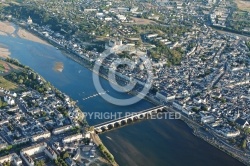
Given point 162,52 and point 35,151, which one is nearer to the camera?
point 35,151

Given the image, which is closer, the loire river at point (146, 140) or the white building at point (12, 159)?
the white building at point (12, 159)

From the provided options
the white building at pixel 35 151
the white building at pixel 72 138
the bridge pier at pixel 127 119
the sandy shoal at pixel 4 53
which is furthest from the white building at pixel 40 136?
the sandy shoal at pixel 4 53

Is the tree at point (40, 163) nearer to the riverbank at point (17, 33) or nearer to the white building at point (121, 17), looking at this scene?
the riverbank at point (17, 33)

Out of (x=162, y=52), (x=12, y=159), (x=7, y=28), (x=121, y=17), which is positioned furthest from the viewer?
(x=121, y=17)

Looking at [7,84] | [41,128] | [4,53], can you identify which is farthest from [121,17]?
[41,128]

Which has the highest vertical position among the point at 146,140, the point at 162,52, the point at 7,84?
the point at 162,52

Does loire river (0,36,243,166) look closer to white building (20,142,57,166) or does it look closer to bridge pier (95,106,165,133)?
bridge pier (95,106,165,133)

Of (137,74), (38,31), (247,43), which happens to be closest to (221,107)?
(137,74)

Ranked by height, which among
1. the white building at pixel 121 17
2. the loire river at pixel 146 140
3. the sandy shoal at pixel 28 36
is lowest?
the loire river at pixel 146 140

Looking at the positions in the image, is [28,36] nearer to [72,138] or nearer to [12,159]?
[72,138]
